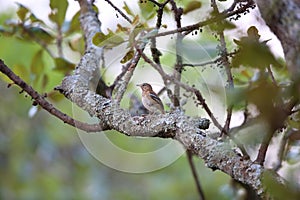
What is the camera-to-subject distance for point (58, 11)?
1.03m

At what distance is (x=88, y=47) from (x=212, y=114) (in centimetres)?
30

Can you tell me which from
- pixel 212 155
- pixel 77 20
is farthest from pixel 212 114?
pixel 77 20

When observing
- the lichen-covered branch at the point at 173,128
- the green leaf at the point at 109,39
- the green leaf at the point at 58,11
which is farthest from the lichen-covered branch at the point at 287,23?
the green leaf at the point at 58,11

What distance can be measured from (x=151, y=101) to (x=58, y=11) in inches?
12.6

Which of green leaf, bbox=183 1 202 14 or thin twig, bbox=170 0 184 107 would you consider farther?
green leaf, bbox=183 1 202 14

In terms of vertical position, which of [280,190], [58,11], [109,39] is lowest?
[280,190]

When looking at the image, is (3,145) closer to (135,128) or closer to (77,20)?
(77,20)

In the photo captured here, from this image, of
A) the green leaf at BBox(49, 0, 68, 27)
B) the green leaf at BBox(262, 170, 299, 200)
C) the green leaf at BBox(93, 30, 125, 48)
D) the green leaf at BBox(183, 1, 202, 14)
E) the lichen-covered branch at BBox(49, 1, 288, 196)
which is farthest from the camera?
the green leaf at BBox(49, 0, 68, 27)

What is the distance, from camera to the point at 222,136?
0.65m

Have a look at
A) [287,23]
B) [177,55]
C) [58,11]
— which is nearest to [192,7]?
[177,55]

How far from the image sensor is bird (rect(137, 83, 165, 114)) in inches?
31.1

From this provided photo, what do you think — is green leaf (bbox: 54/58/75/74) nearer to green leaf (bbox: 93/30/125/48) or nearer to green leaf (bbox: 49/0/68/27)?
green leaf (bbox: 49/0/68/27)

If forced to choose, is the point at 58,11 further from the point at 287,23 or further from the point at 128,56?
the point at 287,23

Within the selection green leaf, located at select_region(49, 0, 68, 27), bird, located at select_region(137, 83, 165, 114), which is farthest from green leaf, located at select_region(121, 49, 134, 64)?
green leaf, located at select_region(49, 0, 68, 27)
